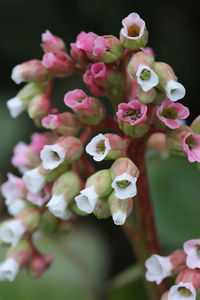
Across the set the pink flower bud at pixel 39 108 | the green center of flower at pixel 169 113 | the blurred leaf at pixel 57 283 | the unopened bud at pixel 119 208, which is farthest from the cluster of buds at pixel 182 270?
the blurred leaf at pixel 57 283

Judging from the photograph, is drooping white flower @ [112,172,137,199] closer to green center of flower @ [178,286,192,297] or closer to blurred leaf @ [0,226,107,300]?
green center of flower @ [178,286,192,297]

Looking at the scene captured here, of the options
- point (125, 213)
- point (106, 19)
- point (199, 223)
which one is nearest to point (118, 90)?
point (125, 213)

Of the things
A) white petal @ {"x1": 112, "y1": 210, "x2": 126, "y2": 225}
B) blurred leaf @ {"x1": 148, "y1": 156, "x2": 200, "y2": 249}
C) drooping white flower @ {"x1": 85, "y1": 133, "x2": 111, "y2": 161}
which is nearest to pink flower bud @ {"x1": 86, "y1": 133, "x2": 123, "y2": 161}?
drooping white flower @ {"x1": 85, "y1": 133, "x2": 111, "y2": 161}

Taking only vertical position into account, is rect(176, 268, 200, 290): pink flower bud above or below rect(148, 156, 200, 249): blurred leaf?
above

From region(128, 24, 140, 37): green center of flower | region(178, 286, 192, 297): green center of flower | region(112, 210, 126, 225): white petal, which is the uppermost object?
region(128, 24, 140, 37): green center of flower

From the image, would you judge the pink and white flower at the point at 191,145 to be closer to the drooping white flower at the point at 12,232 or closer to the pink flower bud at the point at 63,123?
the pink flower bud at the point at 63,123

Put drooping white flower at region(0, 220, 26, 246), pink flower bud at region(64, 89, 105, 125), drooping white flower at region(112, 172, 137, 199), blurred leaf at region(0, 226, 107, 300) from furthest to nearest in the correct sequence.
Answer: blurred leaf at region(0, 226, 107, 300) < drooping white flower at region(0, 220, 26, 246) < pink flower bud at region(64, 89, 105, 125) < drooping white flower at region(112, 172, 137, 199)
